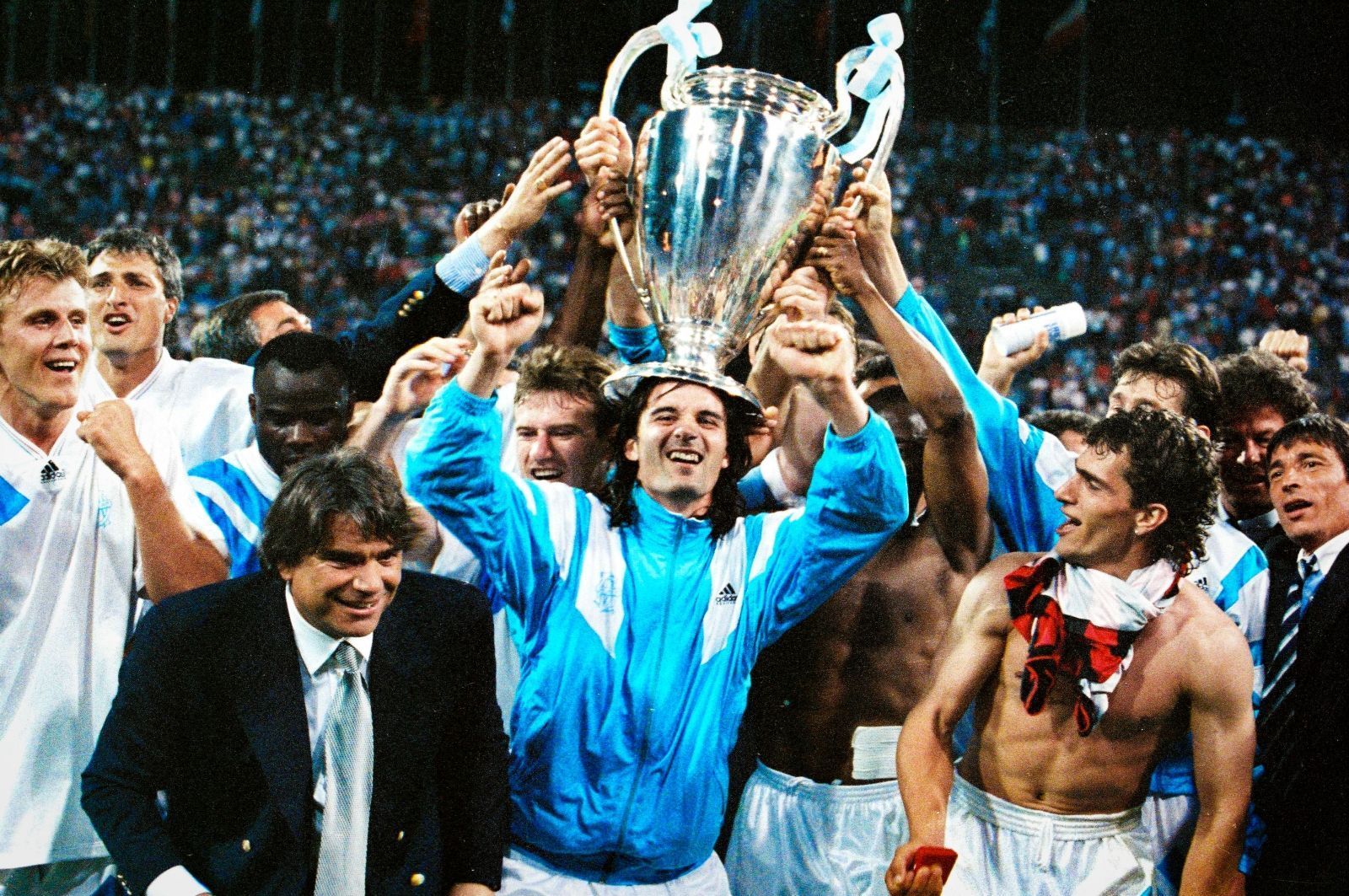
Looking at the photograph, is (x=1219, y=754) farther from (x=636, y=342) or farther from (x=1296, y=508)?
(x=636, y=342)

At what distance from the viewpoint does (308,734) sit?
2.19 m

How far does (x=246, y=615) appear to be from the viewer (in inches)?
88.7

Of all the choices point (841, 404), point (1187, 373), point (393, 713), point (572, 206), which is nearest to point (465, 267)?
point (841, 404)

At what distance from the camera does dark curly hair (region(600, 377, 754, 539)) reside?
8.55ft

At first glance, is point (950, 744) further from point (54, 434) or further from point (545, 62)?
point (545, 62)

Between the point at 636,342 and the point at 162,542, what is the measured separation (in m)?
1.14

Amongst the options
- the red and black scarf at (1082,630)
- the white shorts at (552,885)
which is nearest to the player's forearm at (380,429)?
the white shorts at (552,885)

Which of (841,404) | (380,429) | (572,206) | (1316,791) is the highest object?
(572,206)

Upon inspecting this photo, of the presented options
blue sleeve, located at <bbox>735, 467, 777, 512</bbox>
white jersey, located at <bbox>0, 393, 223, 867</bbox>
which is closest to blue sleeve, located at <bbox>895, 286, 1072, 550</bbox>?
blue sleeve, located at <bbox>735, 467, 777, 512</bbox>

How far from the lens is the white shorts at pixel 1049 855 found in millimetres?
2598

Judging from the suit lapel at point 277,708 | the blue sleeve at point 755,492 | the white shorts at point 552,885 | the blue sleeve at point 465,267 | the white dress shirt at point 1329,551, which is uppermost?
the blue sleeve at point 465,267

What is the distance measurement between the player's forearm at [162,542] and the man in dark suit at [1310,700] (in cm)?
217

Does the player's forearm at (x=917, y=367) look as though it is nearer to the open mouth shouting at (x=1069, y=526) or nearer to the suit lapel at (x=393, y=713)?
the open mouth shouting at (x=1069, y=526)

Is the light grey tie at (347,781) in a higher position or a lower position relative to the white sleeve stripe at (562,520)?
lower
